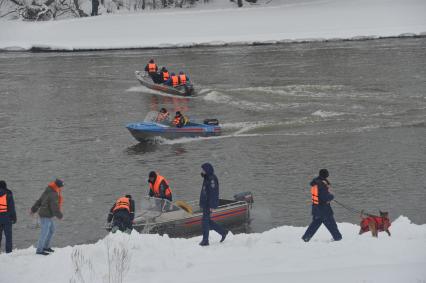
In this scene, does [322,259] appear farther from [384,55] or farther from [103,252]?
[384,55]

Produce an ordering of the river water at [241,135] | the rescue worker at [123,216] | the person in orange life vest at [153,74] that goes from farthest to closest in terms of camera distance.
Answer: the person in orange life vest at [153,74]
the river water at [241,135]
the rescue worker at [123,216]

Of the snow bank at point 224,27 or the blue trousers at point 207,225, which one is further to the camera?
the snow bank at point 224,27

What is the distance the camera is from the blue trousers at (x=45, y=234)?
1450cm

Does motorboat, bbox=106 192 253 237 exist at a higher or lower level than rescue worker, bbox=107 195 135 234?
lower

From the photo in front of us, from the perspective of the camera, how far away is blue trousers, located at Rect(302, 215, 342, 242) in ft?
49.0

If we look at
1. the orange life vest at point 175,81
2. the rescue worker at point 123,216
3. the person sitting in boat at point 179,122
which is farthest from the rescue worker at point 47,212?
the orange life vest at point 175,81

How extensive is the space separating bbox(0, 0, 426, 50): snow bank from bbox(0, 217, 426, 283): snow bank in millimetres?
58199

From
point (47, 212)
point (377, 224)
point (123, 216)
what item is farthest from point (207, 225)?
point (377, 224)

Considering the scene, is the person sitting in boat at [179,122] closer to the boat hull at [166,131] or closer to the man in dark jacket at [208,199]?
the boat hull at [166,131]

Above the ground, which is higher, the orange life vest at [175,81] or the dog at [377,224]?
the orange life vest at [175,81]

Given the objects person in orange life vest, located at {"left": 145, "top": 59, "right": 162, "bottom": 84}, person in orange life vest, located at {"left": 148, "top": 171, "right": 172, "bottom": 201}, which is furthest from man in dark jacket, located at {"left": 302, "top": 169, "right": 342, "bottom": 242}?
person in orange life vest, located at {"left": 145, "top": 59, "right": 162, "bottom": 84}

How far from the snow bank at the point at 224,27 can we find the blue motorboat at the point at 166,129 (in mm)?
40481

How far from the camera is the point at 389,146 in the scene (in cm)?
3011

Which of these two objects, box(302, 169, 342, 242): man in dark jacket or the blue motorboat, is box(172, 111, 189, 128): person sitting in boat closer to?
the blue motorboat
